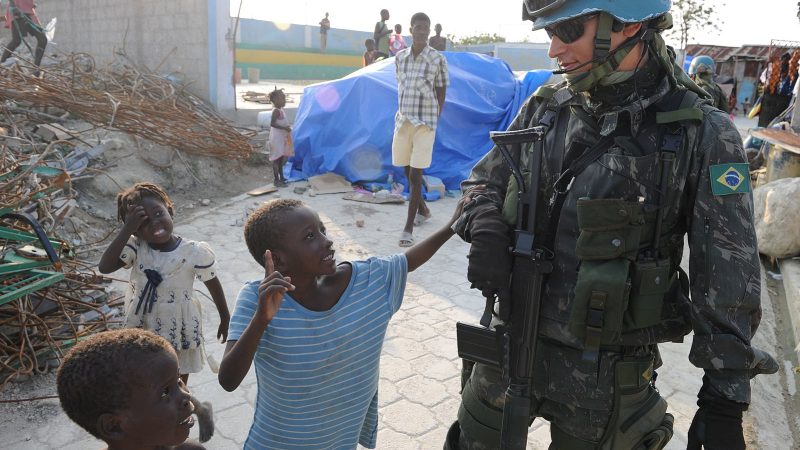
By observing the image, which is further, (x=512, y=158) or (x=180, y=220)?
(x=180, y=220)

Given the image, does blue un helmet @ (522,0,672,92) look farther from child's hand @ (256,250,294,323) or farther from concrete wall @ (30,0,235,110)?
concrete wall @ (30,0,235,110)

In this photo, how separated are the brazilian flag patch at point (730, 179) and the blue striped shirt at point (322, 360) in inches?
36.3

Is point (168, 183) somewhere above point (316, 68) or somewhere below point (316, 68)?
below

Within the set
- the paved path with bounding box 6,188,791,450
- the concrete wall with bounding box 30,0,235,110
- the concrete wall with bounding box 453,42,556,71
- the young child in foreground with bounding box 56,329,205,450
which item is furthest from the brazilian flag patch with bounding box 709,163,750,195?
the concrete wall with bounding box 453,42,556,71

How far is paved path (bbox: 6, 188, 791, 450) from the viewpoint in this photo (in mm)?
2689

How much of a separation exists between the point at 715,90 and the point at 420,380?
4780 mm

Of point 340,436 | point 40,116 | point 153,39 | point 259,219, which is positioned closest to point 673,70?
point 259,219

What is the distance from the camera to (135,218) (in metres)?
2.36

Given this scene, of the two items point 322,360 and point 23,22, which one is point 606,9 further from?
point 23,22

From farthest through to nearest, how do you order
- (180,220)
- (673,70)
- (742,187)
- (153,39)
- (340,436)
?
(153,39) < (180,220) < (340,436) < (673,70) < (742,187)

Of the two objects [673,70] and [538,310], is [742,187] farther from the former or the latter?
[538,310]

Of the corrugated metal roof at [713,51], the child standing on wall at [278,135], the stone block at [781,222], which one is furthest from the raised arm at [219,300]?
the corrugated metal roof at [713,51]

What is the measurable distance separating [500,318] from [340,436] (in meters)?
0.61

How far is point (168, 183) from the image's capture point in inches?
272
